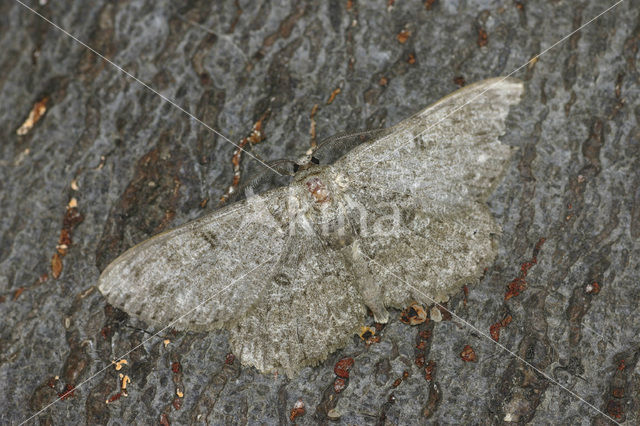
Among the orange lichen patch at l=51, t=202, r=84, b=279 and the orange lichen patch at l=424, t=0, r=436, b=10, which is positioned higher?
the orange lichen patch at l=424, t=0, r=436, b=10

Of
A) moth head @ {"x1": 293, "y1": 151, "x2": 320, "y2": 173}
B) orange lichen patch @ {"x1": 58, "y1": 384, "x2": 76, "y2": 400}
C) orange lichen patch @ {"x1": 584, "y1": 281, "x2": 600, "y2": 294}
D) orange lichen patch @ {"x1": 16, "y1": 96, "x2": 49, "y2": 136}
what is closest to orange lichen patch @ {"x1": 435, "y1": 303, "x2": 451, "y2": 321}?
orange lichen patch @ {"x1": 584, "y1": 281, "x2": 600, "y2": 294}

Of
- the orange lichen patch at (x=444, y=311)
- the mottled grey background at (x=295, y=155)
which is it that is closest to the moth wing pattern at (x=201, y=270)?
the mottled grey background at (x=295, y=155)

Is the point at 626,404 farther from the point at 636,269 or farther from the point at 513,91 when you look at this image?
the point at 513,91

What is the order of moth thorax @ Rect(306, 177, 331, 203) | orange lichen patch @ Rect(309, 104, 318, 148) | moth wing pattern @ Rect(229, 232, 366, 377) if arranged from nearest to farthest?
moth wing pattern @ Rect(229, 232, 366, 377) → moth thorax @ Rect(306, 177, 331, 203) → orange lichen patch @ Rect(309, 104, 318, 148)

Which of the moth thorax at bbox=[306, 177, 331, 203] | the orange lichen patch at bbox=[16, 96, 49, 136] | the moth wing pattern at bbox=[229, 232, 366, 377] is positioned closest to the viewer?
the moth wing pattern at bbox=[229, 232, 366, 377]

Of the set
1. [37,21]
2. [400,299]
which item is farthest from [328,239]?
[37,21]

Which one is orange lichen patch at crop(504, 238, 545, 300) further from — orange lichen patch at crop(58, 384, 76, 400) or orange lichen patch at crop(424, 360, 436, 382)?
orange lichen patch at crop(58, 384, 76, 400)
